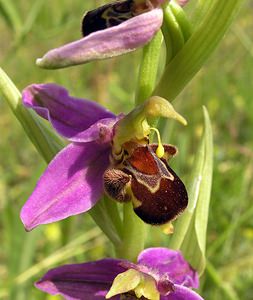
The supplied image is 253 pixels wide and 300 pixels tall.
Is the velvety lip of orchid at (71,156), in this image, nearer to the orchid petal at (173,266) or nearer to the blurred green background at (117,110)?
the orchid petal at (173,266)

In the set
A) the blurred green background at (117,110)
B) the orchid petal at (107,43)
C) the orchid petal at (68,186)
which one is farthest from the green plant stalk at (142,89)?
the blurred green background at (117,110)

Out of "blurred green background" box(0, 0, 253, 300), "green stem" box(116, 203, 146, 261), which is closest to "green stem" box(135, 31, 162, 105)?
"green stem" box(116, 203, 146, 261)

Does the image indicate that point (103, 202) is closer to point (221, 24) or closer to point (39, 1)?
point (221, 24)

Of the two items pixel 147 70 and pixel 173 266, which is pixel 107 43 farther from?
pixel 173 266

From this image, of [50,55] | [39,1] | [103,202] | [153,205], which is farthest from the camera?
[39,1]

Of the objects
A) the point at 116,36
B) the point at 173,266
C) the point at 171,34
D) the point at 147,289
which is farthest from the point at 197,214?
the point at 116,36

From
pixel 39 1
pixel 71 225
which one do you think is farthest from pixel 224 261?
pixel 39 1

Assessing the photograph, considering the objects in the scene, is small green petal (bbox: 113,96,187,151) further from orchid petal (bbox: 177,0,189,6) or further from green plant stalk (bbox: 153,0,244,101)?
orchid petal (bbox: 177,0,189,6)
